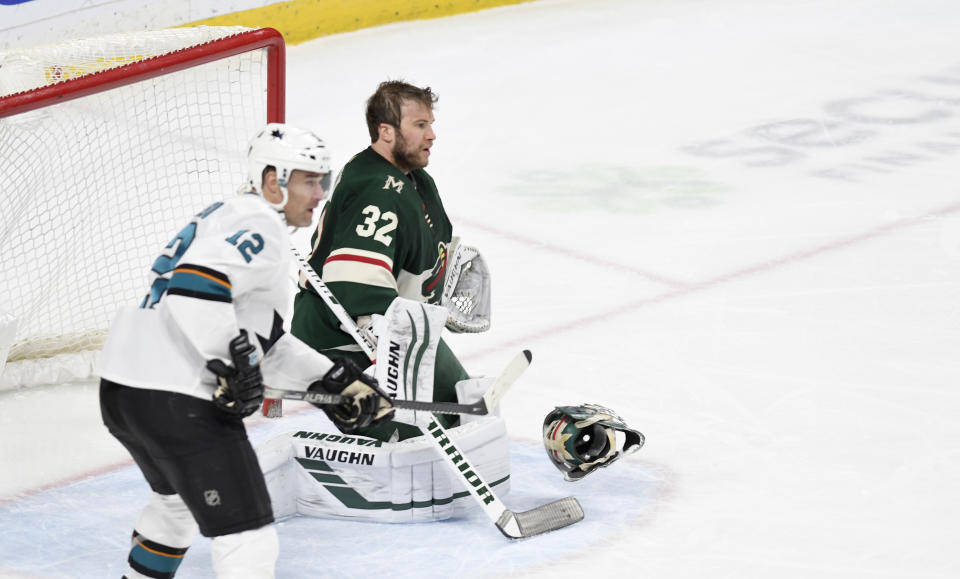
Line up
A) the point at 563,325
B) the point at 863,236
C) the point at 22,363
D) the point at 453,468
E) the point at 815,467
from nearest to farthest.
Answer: the point at 453,468, the point at 815,467, the point at 22,363, the point at 563,325, the point at 863,236

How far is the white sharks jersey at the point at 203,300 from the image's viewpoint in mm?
2168

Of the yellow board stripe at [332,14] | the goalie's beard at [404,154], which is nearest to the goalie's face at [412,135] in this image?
the goalie's beard at [404,154]

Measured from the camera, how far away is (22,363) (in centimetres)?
368

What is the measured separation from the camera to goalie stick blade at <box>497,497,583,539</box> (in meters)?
A: 2.82

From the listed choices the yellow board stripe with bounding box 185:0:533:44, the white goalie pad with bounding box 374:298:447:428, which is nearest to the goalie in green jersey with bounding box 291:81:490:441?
the white goalie pad with bounding box 374:298:447:428

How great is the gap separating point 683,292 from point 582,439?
1315mm

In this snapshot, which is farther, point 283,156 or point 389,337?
point 389,337

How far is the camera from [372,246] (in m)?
2.84

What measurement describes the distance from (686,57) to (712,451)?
4.12 m

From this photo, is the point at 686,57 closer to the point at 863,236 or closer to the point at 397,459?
the point at 863,236

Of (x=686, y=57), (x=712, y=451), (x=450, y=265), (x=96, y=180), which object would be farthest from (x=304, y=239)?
(x=686, y=57)

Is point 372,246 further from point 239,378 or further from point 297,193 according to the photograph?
point 239,378

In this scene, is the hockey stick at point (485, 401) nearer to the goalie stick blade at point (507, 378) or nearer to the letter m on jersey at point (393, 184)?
the goalie stick blade at point (507, 378)

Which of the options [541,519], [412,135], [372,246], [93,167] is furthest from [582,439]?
[93,167]
